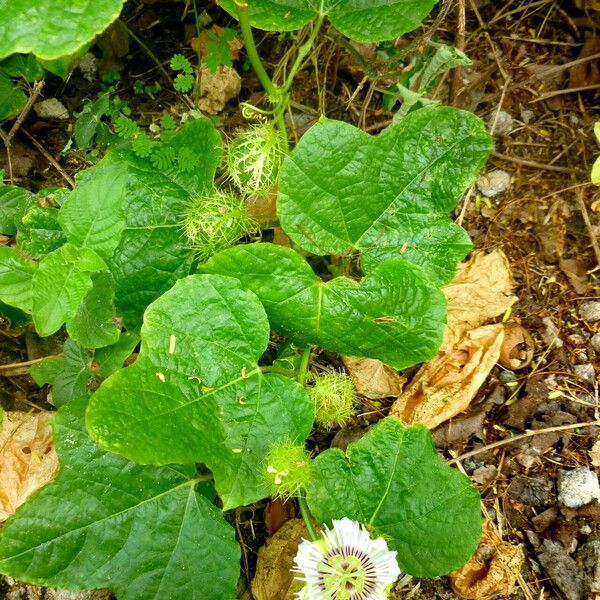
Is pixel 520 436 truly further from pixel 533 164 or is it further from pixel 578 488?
pixel 533 164

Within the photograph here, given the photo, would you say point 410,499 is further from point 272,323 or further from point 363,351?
point 272,323

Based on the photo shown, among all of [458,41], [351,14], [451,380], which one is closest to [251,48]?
[351,14]

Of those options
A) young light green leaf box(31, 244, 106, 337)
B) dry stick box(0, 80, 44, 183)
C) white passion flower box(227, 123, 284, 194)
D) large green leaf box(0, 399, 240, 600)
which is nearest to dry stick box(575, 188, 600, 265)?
white passion flower box(227, 123, 284, 194)

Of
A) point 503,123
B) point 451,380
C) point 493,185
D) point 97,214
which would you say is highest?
point 97,214

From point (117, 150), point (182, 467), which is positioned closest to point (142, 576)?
point (182, 467)

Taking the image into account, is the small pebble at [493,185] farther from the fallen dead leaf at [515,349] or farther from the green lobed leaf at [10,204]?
the green lobed leaf at [10,204]

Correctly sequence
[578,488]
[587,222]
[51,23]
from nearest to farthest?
[51,23], [578,488], [587,222]

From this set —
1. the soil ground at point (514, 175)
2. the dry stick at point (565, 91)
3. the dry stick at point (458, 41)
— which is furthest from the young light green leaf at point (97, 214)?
the dry stick at point (565, 91)
